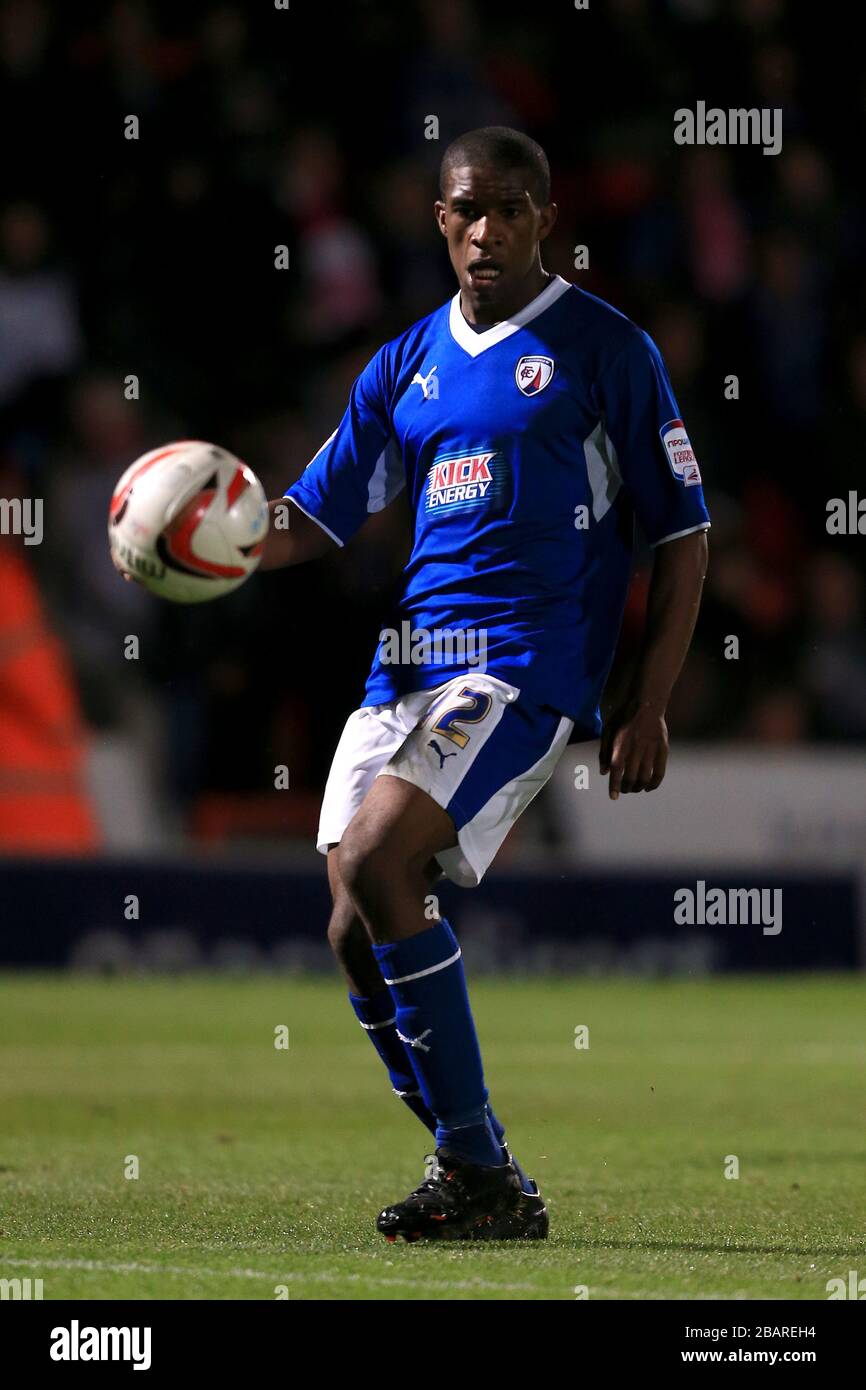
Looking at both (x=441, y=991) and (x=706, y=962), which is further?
(x=706, y=962)

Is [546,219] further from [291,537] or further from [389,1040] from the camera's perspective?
[389,1040]

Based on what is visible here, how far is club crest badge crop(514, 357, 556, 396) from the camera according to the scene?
5.43 meters

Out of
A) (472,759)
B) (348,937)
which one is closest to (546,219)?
(472,759)

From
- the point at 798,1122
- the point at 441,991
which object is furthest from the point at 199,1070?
the point at 441,991

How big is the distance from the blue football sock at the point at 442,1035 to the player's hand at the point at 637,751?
545 mm

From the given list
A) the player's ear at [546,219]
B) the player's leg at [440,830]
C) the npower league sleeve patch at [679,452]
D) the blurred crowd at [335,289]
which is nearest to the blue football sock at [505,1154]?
the player's leg at [440,830]

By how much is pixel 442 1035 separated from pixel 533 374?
159cm

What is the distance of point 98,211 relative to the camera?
528 inches

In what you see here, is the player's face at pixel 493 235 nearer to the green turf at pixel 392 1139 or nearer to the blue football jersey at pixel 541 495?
the blue football jersey at pixel 541 495

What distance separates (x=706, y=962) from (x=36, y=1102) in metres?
5.78

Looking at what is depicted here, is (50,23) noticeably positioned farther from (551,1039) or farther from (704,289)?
(551,1039)

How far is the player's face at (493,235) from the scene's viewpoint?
5402mm

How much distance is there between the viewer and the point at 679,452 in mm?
5375

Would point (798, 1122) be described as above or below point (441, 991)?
below
